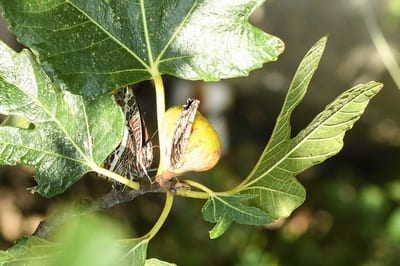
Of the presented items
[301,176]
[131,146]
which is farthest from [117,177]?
[301,176]

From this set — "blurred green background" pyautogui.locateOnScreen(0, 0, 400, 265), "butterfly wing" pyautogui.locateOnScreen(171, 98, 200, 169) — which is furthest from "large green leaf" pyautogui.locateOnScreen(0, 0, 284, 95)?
"blurred green background" pyautogui.locateOnScreen(0, 0, 400, 265)

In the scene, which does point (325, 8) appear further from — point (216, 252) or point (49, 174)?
point (49, 174)

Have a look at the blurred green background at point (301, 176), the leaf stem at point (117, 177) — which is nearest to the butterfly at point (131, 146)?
the leaf stem at point (117, 177)

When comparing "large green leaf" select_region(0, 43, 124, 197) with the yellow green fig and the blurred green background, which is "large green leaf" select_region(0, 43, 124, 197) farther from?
the blurred green background

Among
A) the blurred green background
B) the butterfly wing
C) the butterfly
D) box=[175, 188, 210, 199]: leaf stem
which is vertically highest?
the butterfly wing

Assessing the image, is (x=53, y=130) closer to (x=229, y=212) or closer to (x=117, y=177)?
(x=117, y=177)

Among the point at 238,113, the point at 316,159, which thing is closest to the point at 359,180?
the point at 238,113

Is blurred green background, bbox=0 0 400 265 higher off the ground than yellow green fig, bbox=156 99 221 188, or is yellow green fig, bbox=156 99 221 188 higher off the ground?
yellow green fig, bbox=156 99 221 188
